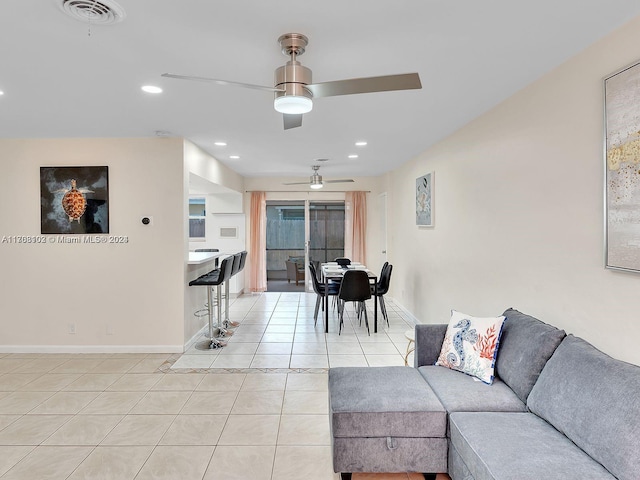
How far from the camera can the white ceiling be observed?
1.78 meters

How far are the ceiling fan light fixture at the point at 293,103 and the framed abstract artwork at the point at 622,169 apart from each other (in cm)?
154

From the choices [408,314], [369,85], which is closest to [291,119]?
[369,85]

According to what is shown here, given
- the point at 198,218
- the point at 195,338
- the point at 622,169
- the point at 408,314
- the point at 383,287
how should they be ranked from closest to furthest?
the point at 622,169 < the point at 195,338 < the point at 383,287 < the point at 408,314 < the point at 198,218

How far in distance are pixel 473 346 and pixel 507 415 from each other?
570 millimetres

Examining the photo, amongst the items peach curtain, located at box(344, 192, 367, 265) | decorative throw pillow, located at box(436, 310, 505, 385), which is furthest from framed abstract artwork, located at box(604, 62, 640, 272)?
peach curtain, located at box(344, 192, 367, 265)

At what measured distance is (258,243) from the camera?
817 centimetres

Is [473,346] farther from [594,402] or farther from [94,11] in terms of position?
[94,11]

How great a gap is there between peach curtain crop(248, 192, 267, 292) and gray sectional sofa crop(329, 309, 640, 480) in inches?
231

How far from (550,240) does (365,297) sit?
289 cm

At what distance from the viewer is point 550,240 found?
2.49 meters

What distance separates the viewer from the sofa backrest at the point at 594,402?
4.86 feet

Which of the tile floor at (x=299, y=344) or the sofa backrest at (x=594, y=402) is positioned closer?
the sofa backrest at (x=594, y=402)

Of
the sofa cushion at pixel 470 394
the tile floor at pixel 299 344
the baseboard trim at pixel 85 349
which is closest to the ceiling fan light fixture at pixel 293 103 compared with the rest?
the sofa cushion at pixel 470 394

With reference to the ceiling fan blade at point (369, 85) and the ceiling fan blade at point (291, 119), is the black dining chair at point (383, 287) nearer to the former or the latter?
the ceiling fan blade at point (291, 119)
